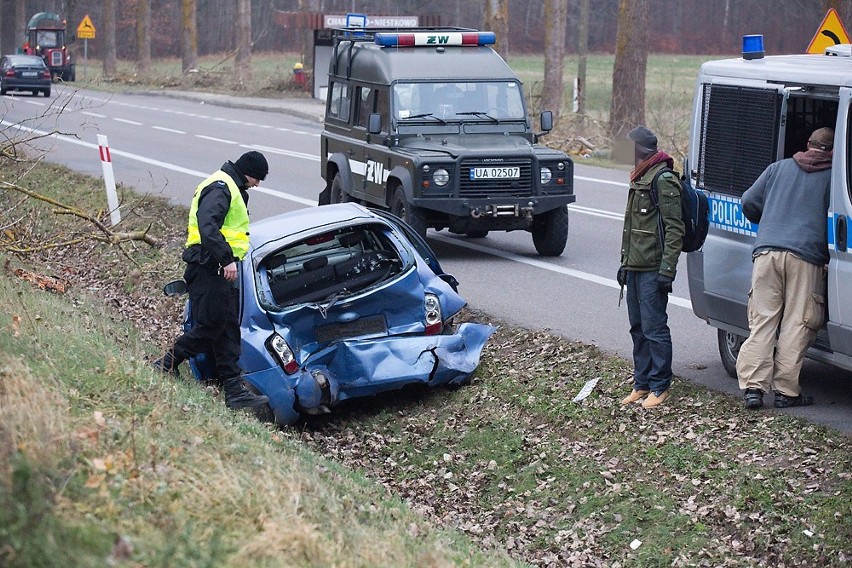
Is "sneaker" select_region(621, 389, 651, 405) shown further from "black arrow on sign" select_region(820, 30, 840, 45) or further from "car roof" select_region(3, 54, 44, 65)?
"car roof" select_region(3, 54, 44, 65)

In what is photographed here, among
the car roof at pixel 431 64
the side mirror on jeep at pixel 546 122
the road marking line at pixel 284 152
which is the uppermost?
the car roof at pixel 431 64

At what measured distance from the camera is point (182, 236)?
1551cm

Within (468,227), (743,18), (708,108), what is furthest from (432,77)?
(743,18)

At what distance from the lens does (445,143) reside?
44.4ft

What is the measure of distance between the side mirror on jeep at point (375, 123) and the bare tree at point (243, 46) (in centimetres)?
3580

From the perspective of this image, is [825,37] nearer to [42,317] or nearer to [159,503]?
[42,317]

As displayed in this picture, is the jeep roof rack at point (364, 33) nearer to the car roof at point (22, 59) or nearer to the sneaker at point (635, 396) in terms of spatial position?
the sneaker at point (635, 396)

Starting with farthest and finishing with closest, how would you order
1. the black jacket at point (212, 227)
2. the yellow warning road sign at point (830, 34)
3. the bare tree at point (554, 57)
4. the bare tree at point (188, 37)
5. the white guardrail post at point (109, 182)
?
the bare tree at point (188, 37) < the bare tree at point (554, 57) < the white guardrail post at point (109, 182) < the yellow warning road sign at point (830, 34) < the black jacket at point (212, 227)

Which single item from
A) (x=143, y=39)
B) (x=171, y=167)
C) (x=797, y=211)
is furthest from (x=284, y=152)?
(x=143, y=39)

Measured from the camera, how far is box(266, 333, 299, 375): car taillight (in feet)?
27.6

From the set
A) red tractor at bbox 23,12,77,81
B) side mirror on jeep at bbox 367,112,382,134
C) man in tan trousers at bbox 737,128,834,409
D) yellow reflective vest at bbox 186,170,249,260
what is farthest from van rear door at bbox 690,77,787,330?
red tractor at bbox 23,12,77,81

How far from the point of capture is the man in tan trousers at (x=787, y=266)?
7391 mm

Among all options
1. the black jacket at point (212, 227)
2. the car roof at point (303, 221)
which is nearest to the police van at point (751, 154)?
the car roof at point (303, 221)

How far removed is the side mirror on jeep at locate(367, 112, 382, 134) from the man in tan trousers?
21.6 ft
